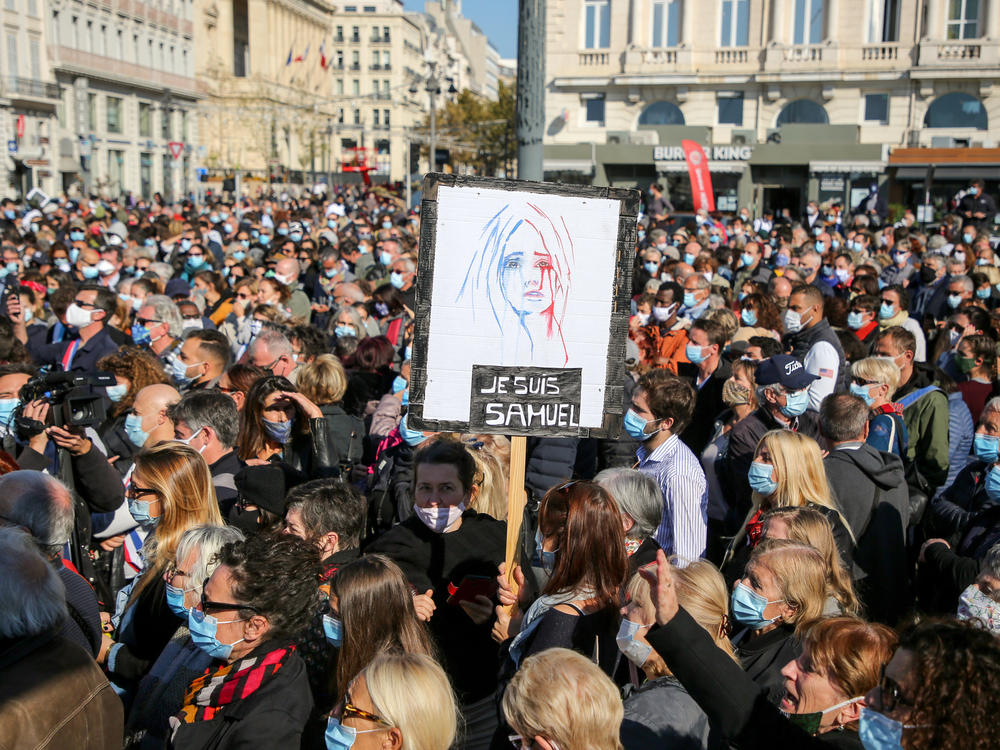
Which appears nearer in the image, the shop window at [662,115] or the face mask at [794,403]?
the face mask at [794,403]

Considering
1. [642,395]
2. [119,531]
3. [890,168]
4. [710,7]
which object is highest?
[710,7]

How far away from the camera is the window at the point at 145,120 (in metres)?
64.4

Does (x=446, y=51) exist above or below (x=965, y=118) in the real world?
above

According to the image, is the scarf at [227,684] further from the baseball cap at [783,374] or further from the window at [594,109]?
the window at [594,109]

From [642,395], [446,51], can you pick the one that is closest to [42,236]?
[642,395]

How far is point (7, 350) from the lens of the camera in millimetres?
7152

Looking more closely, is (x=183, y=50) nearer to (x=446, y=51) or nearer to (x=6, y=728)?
(x=446, y=51)

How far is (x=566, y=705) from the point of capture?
2.59 meters

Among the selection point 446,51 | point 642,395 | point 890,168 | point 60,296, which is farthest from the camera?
point 446,51

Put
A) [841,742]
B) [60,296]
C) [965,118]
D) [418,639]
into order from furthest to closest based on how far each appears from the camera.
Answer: [965,118], [60,296], [418,639], [841,742]

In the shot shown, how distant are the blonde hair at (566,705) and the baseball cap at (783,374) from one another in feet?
10.7

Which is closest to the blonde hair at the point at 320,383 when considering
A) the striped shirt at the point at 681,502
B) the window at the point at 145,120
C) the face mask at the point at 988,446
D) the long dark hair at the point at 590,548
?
the striped shirt at the point at 681,502

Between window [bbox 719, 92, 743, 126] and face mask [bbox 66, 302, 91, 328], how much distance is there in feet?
111

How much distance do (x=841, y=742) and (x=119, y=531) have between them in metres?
3.44
